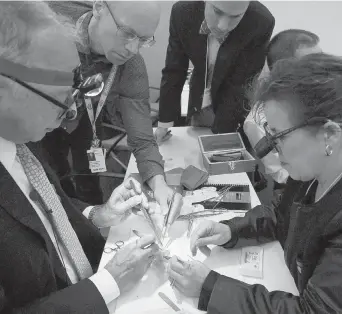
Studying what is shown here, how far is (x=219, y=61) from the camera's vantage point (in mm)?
2438

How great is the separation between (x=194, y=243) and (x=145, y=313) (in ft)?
1.08

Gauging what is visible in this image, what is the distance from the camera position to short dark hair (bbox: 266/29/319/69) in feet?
6.88

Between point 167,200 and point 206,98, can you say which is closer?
point 167,200

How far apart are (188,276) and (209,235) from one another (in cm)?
27

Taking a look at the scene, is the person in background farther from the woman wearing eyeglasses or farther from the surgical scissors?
the surgical scissors

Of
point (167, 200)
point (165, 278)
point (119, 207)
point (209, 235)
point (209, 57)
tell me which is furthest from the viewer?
point (209, 57)

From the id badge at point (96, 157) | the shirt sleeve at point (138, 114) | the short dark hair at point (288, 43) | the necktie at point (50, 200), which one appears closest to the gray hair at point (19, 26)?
the necktie at point (50, 200)

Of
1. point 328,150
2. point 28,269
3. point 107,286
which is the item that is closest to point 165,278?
point 107,286

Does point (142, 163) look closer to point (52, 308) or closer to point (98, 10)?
point (98, 10)

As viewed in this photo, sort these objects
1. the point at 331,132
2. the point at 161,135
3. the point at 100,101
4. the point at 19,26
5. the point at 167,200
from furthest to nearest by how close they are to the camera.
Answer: the point at 161,135, the point at 100,101, the point at 167,200, the point at 331,132, the point at 19,26

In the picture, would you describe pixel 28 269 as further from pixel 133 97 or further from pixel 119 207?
pixel 133 97

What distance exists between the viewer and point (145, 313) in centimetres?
128

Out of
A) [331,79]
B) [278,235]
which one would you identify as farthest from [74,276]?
[331,79]

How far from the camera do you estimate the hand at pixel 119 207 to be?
5.35 feet
